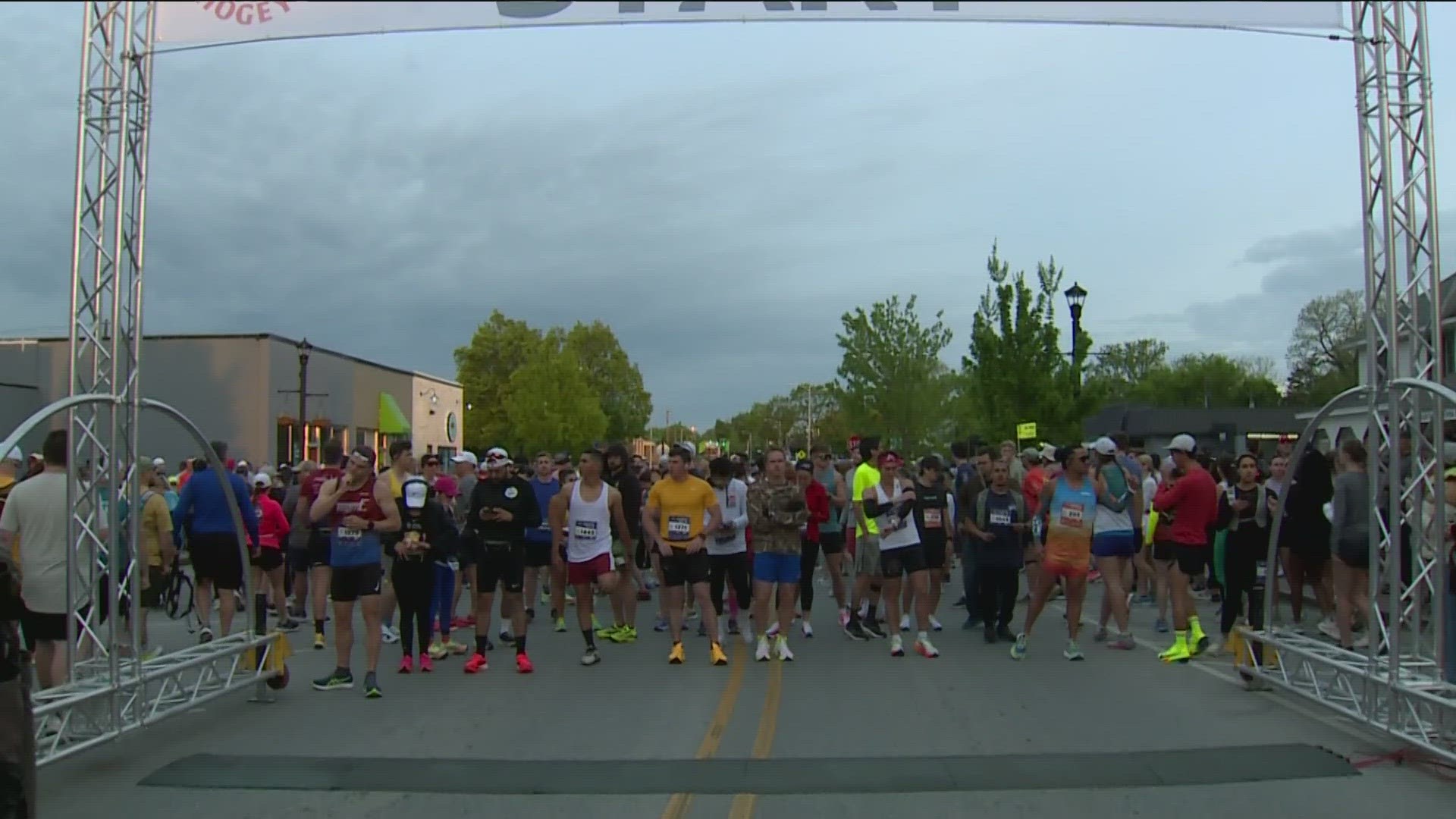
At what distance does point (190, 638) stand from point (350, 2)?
772 centimetres

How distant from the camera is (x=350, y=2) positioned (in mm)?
7727

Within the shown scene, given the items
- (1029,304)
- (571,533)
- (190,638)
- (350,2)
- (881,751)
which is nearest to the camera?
(881,751)

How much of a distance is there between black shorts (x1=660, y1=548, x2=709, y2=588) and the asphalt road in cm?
82

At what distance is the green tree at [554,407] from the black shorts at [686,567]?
52.8 metres

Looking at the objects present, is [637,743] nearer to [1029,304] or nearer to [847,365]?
[1029,304]

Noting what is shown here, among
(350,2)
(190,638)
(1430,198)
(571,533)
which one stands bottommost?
(190,638)

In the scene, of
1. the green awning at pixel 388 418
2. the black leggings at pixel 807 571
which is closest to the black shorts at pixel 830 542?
the black leggings at pixel 807 571

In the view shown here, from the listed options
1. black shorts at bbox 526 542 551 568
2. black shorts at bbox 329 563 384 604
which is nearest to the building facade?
black shorts at bbox 526 542 551 568

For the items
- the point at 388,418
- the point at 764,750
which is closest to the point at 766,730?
the point at 764,750

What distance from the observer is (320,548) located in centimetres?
1170

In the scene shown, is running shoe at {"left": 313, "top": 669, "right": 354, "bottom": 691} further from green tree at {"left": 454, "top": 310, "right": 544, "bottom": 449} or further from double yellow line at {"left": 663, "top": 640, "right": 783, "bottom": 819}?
green tree at {"left": 454, "top": 310, "right": 544, "bottom": 449}

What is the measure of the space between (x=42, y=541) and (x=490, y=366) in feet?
239

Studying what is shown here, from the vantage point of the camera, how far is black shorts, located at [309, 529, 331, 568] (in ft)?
37.7

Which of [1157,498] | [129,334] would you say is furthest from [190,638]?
[1157,498]
